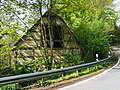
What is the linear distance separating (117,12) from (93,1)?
11.2 meters

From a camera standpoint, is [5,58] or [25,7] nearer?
[25,7]

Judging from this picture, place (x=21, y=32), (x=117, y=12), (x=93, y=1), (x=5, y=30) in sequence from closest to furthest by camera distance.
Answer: (x=5, y=30) → (x=21, y=32) → (x=93, y=1) → (x=117, y=12)

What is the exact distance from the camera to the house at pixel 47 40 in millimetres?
23311

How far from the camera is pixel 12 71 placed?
19656 millimetres

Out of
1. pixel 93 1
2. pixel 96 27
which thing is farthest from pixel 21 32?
pixel 93 1

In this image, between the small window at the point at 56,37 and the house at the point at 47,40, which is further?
the small window at the point at 56,37

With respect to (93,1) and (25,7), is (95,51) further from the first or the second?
(93,1)

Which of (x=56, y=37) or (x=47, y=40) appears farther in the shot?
(x=56, y=37)

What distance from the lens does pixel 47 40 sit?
79.2ft

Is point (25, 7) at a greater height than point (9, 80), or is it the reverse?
point (25, 7)

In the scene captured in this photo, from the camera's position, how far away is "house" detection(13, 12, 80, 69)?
2331cm

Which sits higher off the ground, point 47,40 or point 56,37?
point 56,37

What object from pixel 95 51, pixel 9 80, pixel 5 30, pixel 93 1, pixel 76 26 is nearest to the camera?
pixel 9 80

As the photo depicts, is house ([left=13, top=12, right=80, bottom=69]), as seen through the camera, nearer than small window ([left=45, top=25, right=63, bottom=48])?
Yes
